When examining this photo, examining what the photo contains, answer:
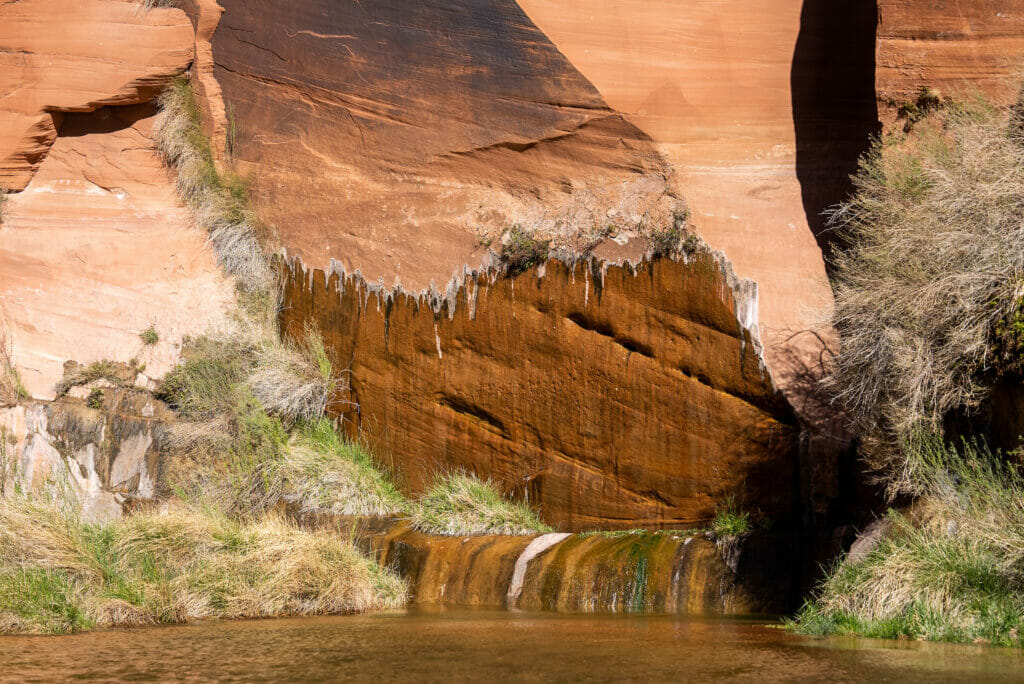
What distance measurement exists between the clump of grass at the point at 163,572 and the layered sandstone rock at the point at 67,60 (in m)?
7.52

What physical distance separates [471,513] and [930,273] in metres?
5.30

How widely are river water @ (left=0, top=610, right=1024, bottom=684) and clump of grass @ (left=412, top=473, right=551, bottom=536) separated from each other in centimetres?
309

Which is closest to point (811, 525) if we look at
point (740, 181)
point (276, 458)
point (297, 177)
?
point (740, 181)

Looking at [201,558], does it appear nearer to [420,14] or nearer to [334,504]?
[334,504]

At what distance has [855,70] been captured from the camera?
447 inches

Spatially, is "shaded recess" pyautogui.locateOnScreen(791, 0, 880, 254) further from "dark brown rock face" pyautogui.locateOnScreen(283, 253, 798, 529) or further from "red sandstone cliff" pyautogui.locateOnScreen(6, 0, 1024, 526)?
"dark brown rock face" pyautogui.locateOnScreen(283, 253, 798, 529)

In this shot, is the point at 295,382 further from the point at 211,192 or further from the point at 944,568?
the point at 944,568

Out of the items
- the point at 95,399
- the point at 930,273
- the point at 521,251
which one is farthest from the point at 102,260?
the point at 930,273

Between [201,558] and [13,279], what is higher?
[13,279]

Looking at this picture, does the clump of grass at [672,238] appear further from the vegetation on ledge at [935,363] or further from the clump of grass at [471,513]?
the clump of grass at [471,513]

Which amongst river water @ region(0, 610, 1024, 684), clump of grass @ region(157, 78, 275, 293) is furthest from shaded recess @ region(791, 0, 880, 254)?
clump of grass @ region(157, 78, 275, 293)

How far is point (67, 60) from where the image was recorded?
14.6 m

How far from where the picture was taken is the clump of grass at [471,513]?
10992 millimetres

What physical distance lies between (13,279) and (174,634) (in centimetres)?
855
